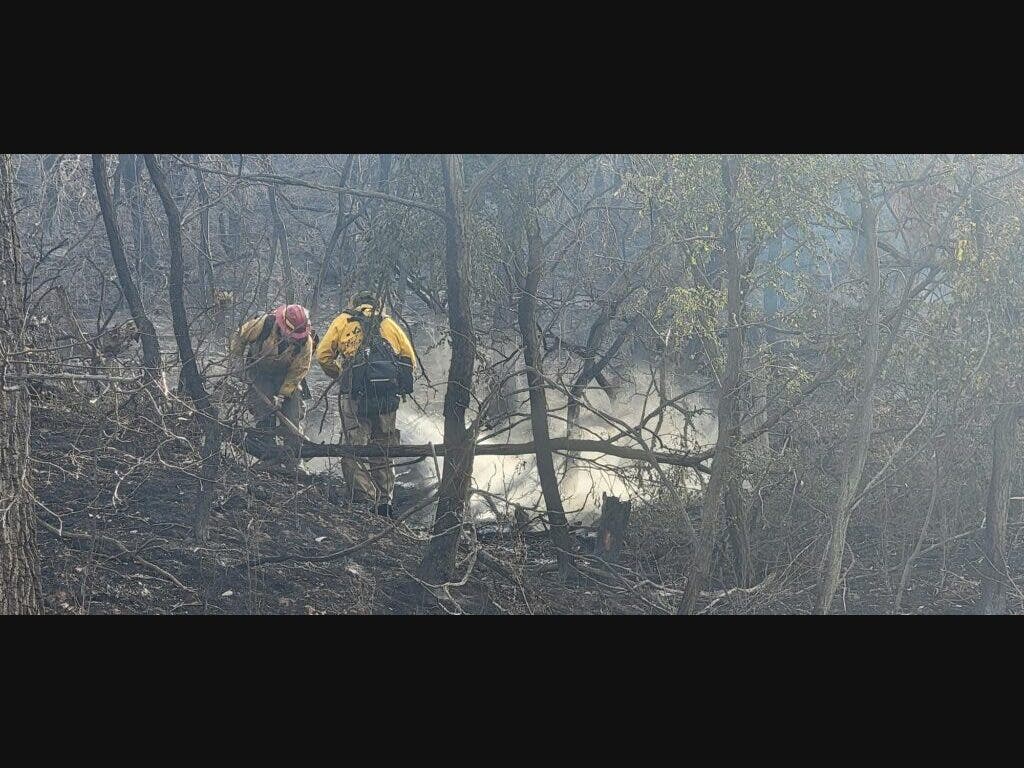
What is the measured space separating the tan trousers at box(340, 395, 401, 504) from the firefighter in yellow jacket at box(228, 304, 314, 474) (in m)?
0.45

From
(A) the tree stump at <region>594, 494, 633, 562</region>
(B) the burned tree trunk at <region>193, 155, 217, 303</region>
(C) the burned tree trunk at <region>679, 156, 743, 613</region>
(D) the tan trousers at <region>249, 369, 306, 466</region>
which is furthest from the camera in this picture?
(B) the burned tree trunk at <region>193, 155, 217, 303</region>

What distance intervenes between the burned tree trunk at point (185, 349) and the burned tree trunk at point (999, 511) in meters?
5.93

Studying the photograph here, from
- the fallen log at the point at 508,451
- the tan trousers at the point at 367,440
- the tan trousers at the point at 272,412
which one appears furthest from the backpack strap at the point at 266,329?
the fallen log at the point at 508,451

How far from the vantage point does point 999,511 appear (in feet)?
27.6

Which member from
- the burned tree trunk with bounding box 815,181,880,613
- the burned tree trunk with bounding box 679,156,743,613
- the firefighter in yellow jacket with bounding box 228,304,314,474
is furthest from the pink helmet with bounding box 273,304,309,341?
the burned tree trunk with bounding box 815,181,880,613

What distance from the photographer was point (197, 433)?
888cm

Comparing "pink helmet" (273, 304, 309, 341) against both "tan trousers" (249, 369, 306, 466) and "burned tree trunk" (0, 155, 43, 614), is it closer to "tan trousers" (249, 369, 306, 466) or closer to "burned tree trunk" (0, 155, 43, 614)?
"tan trousers" (249, 369, 306, 466)

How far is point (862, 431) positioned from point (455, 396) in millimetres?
2923

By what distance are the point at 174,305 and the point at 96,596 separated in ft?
7.02

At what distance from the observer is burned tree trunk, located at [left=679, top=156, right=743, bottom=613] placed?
7.47 meters

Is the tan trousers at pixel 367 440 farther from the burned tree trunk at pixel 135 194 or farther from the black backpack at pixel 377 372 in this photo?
the burned tree trunk at pixel 135 194

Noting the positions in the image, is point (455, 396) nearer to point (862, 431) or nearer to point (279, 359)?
point (279, 359)

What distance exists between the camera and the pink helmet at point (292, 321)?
8.90 m

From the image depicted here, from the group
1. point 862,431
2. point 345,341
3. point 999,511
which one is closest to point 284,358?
point 345,341
